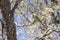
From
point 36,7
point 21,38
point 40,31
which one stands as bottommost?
point 21,38

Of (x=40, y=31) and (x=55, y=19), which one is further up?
(x=55, y=19)

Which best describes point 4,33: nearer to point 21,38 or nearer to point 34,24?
point 34,24

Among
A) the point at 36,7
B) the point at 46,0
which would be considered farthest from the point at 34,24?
the point at 46,0

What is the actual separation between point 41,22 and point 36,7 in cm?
39

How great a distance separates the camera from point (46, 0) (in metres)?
3.88

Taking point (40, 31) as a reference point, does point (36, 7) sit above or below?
above

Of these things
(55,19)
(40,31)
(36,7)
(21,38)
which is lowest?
(21,38)

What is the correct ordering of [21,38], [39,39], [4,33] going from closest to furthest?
[4,33]
[39,39]
[21,38]

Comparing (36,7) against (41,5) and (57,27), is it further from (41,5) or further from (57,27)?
(57,27)

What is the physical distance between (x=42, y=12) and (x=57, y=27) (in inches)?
16.6

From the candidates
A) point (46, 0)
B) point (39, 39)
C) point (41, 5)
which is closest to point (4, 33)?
point (39, 39)

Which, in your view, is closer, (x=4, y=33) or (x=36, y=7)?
(x=4, y=33)

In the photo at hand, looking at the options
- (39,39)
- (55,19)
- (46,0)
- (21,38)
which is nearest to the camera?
(39,39)

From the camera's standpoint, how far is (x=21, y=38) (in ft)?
14.1
